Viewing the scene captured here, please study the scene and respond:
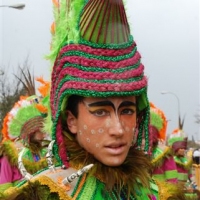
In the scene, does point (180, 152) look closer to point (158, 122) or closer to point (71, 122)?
point (158, 122)

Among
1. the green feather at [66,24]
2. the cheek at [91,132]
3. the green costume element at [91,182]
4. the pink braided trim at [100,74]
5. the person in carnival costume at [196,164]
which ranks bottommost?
the person in carnival costume at [196,164]

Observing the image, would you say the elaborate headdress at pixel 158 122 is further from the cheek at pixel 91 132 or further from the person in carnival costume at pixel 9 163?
the cheek at pixel 91 132

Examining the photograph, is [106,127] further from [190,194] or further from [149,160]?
[190,194]

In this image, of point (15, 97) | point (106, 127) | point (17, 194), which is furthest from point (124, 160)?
point (15, 97)

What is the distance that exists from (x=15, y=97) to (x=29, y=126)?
16.7 m

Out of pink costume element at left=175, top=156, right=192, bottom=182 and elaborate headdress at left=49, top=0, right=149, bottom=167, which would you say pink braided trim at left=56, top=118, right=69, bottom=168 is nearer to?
elaborate headdress at left=49, top=0, right=149, bottom=167

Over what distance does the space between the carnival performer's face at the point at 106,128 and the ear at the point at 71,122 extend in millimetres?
51

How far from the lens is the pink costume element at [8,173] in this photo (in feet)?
20.3

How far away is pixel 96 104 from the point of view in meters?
2.91

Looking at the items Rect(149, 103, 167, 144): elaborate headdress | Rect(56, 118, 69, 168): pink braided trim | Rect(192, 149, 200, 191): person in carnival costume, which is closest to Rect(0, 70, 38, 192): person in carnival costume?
Rect(149, 103, 167, 144): elaborate headdress

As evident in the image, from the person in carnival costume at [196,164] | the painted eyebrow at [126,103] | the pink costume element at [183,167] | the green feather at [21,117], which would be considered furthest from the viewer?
the person in carnival costume at [196,164]

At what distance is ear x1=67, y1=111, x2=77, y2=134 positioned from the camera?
9.93ft

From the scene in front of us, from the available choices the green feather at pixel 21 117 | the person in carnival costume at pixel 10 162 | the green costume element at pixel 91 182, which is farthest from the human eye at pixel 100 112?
the green feather at pixel 21 117

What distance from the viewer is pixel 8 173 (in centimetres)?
625
